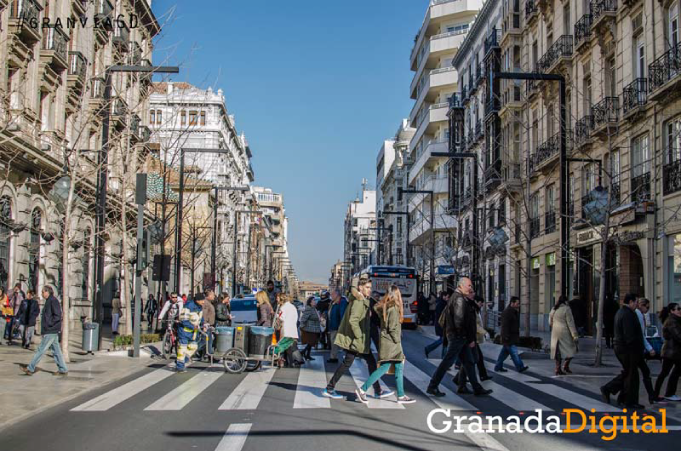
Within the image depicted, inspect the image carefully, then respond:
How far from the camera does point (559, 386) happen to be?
1448 cm

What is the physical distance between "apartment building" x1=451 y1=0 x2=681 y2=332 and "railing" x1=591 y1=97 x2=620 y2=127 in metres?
0.04

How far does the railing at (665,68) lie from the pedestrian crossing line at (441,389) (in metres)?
11.4

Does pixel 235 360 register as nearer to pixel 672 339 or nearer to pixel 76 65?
pixel 672 339

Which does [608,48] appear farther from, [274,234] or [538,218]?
[274,234]

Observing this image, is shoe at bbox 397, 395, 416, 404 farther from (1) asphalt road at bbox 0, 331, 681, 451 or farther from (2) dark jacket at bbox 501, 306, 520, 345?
(2) dark jacket at bbox 501, 306, 520, 345

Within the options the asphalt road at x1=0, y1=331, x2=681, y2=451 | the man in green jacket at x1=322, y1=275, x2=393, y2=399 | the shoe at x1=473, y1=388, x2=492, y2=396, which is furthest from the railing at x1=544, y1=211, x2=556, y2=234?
the man in green jacket at x1=322, y1=275, x2=393, y2=399

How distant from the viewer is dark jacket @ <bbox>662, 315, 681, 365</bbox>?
1219cm

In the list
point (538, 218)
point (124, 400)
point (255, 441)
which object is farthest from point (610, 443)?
point (538, 218)

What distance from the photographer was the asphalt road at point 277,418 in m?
8.65

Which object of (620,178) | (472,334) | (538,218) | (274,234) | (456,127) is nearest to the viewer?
(472,334)

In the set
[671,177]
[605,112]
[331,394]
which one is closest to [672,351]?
[331,394]

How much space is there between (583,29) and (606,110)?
4.84 m

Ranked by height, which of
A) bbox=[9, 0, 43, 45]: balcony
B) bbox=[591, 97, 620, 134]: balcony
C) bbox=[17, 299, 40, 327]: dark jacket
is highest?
bbox=[9, 0, 43, 45]: balcony

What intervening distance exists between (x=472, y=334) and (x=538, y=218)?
25294mm
